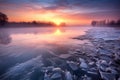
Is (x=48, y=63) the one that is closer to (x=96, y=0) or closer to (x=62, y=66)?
(x=62, y=66)

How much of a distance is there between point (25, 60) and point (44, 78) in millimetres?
998

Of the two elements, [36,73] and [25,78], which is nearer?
[25,78]

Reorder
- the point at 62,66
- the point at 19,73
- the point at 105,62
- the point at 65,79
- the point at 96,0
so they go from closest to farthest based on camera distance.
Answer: the point at 65,79, the point at 19,73, the point at 62,66, the point at 105,62, the point at 96,0

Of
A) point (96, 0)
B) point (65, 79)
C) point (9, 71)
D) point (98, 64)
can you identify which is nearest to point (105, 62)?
point (98, 64)

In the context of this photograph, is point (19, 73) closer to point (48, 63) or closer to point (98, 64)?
point (48, 63)

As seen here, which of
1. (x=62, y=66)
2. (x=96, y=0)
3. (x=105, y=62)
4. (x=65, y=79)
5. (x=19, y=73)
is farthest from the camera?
(x=96, y=0)

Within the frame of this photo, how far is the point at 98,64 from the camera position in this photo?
2.56 metres

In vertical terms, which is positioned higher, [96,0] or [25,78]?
[96,0]

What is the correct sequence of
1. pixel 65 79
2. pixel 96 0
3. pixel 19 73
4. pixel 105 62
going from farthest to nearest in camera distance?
pixel 96 0 → pixel 105 62 → pixel 19 73 → pixel 65 79

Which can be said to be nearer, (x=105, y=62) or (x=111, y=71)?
(x=111, y=71)

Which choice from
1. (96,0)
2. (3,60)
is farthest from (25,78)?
(96,0)

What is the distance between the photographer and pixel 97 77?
2020 millimetres

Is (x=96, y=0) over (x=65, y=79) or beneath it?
over

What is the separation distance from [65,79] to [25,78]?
0.70 meters
